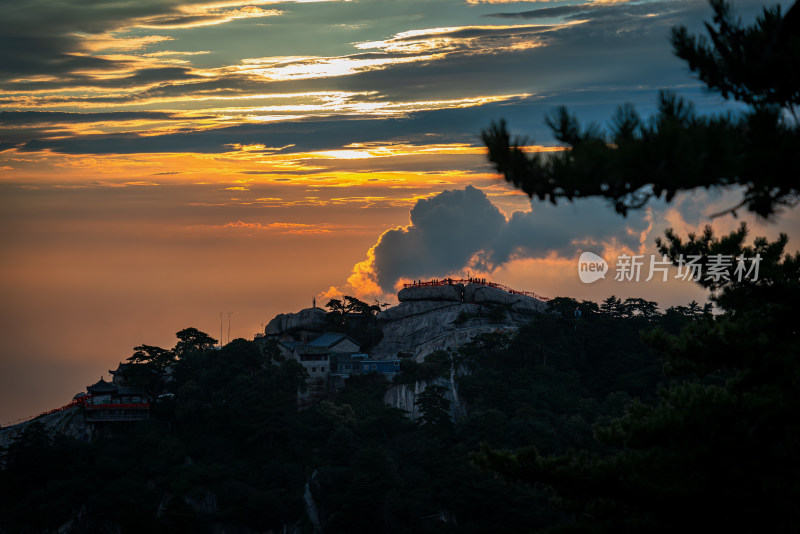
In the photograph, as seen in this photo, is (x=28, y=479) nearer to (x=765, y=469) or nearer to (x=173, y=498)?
(x=173, y=498)

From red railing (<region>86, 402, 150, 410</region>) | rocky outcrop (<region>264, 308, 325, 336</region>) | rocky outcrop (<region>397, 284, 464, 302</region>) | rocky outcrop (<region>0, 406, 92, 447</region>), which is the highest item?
rocky outcrop (<region>397, 284, 464, 302</region>)

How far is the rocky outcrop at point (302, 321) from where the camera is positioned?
60.9 metres

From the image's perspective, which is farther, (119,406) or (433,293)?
(433,293)

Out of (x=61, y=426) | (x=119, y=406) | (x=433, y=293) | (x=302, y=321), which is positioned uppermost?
(x=433, y=293)

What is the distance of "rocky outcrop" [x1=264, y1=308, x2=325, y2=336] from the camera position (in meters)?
Result: 60.9

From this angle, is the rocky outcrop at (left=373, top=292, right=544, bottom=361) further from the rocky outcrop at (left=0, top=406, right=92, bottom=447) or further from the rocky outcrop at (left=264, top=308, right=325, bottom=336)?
the rocky outcrop at (left=0, top=406, right=92, bottom=447)

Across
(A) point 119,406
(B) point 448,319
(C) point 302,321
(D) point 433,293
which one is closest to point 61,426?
(A) point 119,406

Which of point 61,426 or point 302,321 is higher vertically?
point 302,321

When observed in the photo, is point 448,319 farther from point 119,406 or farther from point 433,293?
point 119,406

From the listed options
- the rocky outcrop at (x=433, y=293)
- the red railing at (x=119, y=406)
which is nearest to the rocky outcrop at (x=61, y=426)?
the red railing at (x=119, y=406)

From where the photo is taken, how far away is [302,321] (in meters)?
61.1

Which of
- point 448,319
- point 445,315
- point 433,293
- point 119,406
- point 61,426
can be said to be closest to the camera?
point 119,406

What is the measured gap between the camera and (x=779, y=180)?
10.5 meters

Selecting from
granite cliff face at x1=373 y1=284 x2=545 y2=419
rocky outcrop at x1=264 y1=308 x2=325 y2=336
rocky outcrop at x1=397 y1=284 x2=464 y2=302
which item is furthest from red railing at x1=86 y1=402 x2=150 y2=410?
rocky outcrop at x1=397 y1=284 x2=464 y2=302
